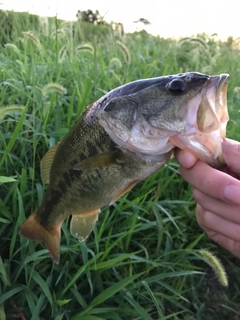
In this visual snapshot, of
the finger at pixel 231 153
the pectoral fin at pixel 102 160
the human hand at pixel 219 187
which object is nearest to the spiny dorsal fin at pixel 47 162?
the pectoral fin at pixel 102 160

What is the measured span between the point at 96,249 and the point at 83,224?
14.5 inches

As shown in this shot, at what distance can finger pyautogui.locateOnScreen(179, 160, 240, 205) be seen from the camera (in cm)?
118

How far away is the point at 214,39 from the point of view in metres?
5.88

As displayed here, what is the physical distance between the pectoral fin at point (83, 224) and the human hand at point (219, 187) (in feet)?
1.24

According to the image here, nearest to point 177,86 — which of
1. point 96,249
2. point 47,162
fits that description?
point 47,162

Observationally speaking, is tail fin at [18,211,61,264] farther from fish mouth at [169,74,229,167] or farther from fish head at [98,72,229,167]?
fish mouth at [169,74,229,167]

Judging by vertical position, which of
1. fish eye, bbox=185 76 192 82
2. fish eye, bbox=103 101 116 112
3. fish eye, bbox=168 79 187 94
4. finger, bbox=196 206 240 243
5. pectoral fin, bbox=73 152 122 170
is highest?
fish eye, bbox=185 76 192 82

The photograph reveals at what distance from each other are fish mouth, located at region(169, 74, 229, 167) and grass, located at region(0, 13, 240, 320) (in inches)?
30.9

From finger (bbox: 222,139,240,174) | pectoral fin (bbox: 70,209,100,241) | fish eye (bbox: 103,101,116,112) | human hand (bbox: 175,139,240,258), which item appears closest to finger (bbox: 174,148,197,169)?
human hand (bbox: 175,139,240,258)

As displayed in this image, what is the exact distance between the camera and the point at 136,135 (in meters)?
1.21

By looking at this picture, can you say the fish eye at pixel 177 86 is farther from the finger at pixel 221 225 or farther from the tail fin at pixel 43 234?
the tail fin at pixel 43 234

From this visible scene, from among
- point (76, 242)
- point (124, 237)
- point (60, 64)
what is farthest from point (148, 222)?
point (60, 64)

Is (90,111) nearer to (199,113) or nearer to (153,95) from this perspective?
(153,95)

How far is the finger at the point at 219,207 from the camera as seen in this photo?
1.29 metres
